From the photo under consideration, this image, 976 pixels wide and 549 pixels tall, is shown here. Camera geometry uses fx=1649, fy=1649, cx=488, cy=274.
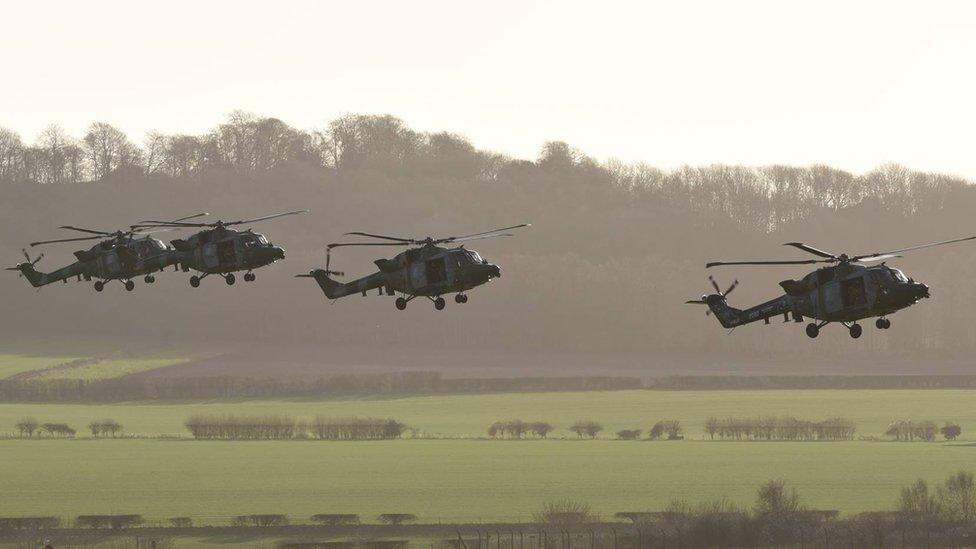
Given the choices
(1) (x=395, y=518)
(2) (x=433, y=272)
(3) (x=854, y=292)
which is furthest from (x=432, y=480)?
(3) (x=854, y=292)

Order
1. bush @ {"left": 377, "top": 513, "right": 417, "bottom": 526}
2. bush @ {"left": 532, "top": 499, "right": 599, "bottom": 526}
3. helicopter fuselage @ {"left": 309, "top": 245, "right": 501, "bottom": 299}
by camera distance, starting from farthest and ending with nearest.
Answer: bush @ {"left": 532, "top": 499, "right": 599, "bottom": 526} → bush @ {"left": 377, "top": 513, "right": 417, "bottom": 526} → helicopter fuselage @ {"left": 309, "top": 245, "right": 501, "bottom": 299}

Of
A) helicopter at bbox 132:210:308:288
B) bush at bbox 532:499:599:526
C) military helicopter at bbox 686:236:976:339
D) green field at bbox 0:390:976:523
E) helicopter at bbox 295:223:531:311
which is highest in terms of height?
helicopter at bbox 132:210:308:288

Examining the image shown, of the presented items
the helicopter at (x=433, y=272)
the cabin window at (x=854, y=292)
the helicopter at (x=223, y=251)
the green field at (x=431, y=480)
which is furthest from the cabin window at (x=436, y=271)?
the green field at (x=431, y=480)

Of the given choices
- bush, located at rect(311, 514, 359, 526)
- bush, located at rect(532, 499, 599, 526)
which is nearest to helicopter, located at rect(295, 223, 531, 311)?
bush, located at rect(311, 514, 359, 526)

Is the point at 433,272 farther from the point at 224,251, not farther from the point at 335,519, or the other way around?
the point at 335,519

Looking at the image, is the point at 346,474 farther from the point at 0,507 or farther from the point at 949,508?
the point at 949,508

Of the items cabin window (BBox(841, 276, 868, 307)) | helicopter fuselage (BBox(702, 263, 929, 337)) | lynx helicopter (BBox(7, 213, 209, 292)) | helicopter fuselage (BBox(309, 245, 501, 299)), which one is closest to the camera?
helicopter fuselage (BBox(702, 263, 929, 337))

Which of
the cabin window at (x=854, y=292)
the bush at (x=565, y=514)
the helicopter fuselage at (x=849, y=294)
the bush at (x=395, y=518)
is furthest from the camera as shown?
the bush at (x=565, y=514)

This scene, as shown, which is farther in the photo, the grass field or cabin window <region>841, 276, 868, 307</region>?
the grass field

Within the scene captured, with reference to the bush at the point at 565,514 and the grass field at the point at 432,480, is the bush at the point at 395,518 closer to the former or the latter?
the grass field at the point at 432,480

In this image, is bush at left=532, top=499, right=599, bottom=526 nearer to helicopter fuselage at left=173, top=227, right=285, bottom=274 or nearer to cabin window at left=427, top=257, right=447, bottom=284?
helicopter fuselage at left=173, top=227, right=285, bottom=274

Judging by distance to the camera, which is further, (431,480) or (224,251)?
(431,480)

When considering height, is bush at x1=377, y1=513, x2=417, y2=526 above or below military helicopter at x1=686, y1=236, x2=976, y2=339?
below

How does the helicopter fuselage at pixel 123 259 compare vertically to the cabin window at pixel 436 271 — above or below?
above
